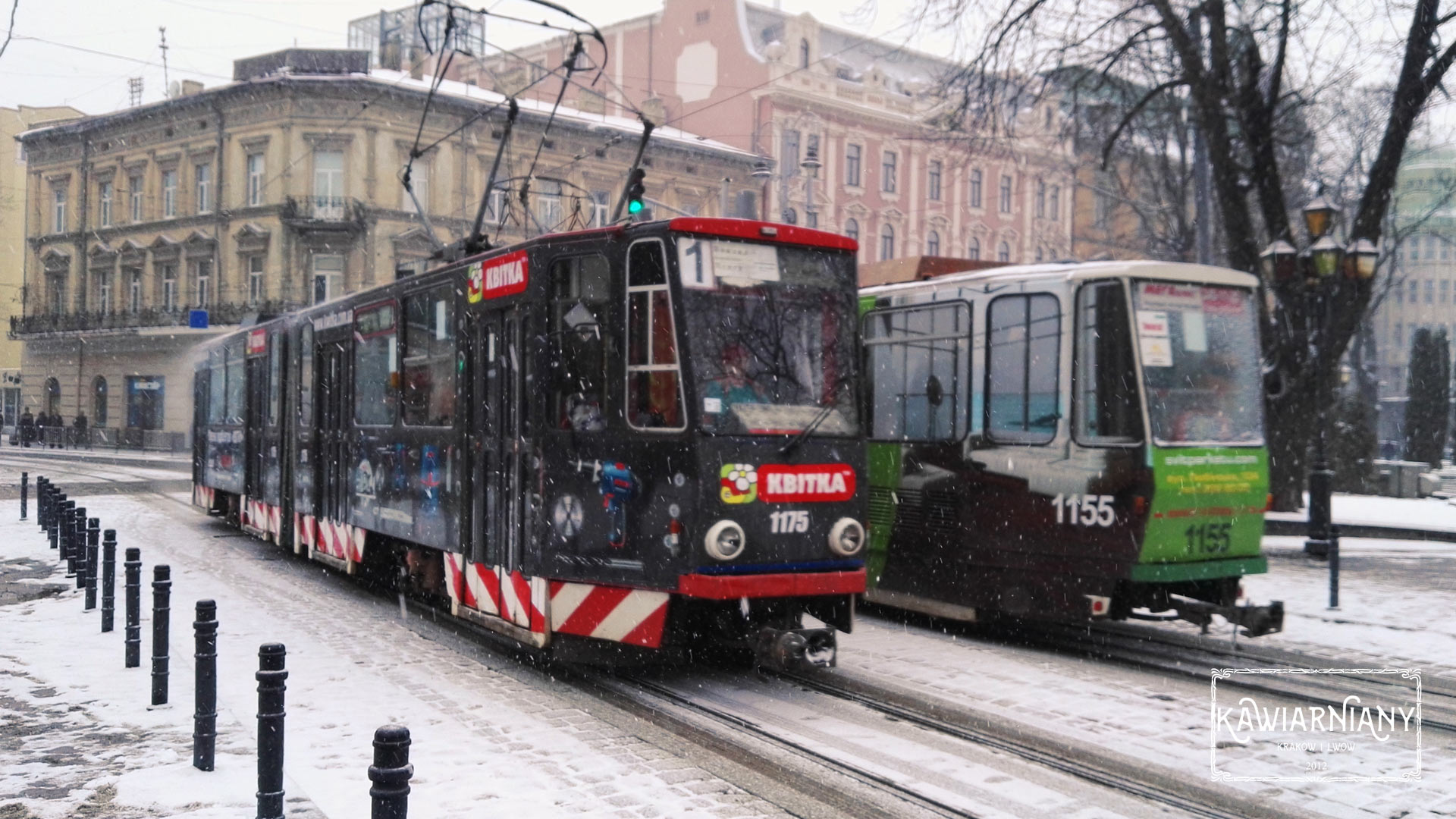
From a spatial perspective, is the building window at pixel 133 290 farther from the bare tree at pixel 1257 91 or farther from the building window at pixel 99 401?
the bare tree at pixel 1257 91

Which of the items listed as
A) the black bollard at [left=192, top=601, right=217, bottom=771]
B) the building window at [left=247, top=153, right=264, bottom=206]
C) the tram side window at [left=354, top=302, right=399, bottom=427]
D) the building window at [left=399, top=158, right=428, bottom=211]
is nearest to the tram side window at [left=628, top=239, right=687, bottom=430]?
the black bollard at [left=192, top=601, right=217, bottom=771]

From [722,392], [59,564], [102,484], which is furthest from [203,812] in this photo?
[102,484]

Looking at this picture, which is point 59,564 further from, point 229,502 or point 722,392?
point 722,392

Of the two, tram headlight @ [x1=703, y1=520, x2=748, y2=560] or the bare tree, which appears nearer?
tram headlight @ [x1=703, y1=520, x2=748, y2=560]

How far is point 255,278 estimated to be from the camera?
44656 mm

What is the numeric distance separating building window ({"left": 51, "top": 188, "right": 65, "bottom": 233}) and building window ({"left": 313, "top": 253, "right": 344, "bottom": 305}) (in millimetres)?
15193

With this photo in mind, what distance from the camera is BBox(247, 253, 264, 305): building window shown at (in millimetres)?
44344

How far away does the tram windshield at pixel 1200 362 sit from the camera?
9.78 metres

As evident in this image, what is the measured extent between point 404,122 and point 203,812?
3964cm

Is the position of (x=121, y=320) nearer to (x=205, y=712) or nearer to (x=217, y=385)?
(x=217, y=385)

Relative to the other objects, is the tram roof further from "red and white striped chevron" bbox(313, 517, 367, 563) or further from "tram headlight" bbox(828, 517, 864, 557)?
"red and white striped chevron" bbox(313, 517, 367, 563)

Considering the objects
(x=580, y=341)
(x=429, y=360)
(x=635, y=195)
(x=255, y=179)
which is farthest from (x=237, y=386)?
(x=255, y=179)

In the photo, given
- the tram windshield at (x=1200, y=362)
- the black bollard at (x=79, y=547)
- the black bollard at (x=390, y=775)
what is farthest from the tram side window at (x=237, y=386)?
the black bollard at (x=390, y=775)

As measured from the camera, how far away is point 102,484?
29.1m
